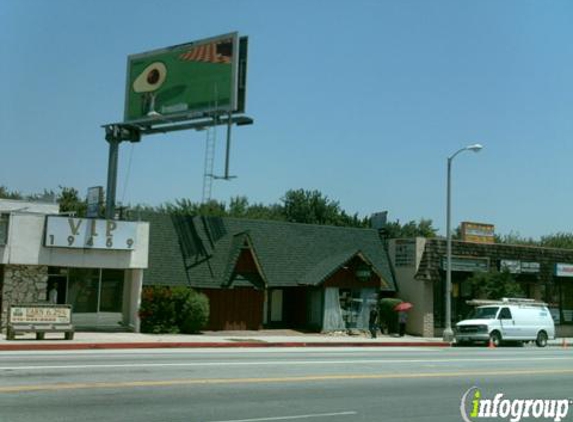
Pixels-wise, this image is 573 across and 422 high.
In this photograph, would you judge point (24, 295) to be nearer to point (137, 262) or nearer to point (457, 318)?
point (137, 262)

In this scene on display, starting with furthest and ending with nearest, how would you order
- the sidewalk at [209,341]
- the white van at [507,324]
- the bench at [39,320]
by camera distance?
the white van at [507,324]
the bench at [39,320]
the sidewalk at [209,341]

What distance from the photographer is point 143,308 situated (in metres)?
30.7

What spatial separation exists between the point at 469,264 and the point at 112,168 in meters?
19.3

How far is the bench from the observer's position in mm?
24625

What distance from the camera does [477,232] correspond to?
42.3 meters

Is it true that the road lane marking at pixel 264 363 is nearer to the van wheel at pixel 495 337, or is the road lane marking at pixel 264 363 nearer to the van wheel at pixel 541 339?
the van wheel at pixel 495 337

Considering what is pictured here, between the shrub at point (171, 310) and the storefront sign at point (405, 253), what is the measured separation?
12832mm

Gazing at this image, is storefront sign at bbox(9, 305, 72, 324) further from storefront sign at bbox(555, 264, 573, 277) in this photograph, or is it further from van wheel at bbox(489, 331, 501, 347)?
storefront sign at bbox(555, 264, 573, 277)

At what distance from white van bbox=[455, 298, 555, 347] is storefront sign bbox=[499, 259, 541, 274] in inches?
233

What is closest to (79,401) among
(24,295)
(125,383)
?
(125,383)

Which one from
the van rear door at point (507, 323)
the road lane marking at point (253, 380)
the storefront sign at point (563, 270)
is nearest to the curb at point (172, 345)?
the van rear door at point (507, 323)

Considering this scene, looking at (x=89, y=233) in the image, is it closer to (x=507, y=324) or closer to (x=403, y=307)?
(x=403, y=307)

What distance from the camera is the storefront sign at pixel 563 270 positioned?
4400cm

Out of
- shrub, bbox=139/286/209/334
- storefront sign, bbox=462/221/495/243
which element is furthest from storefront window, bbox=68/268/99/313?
storefront sign, bbox=462/221/495/243
